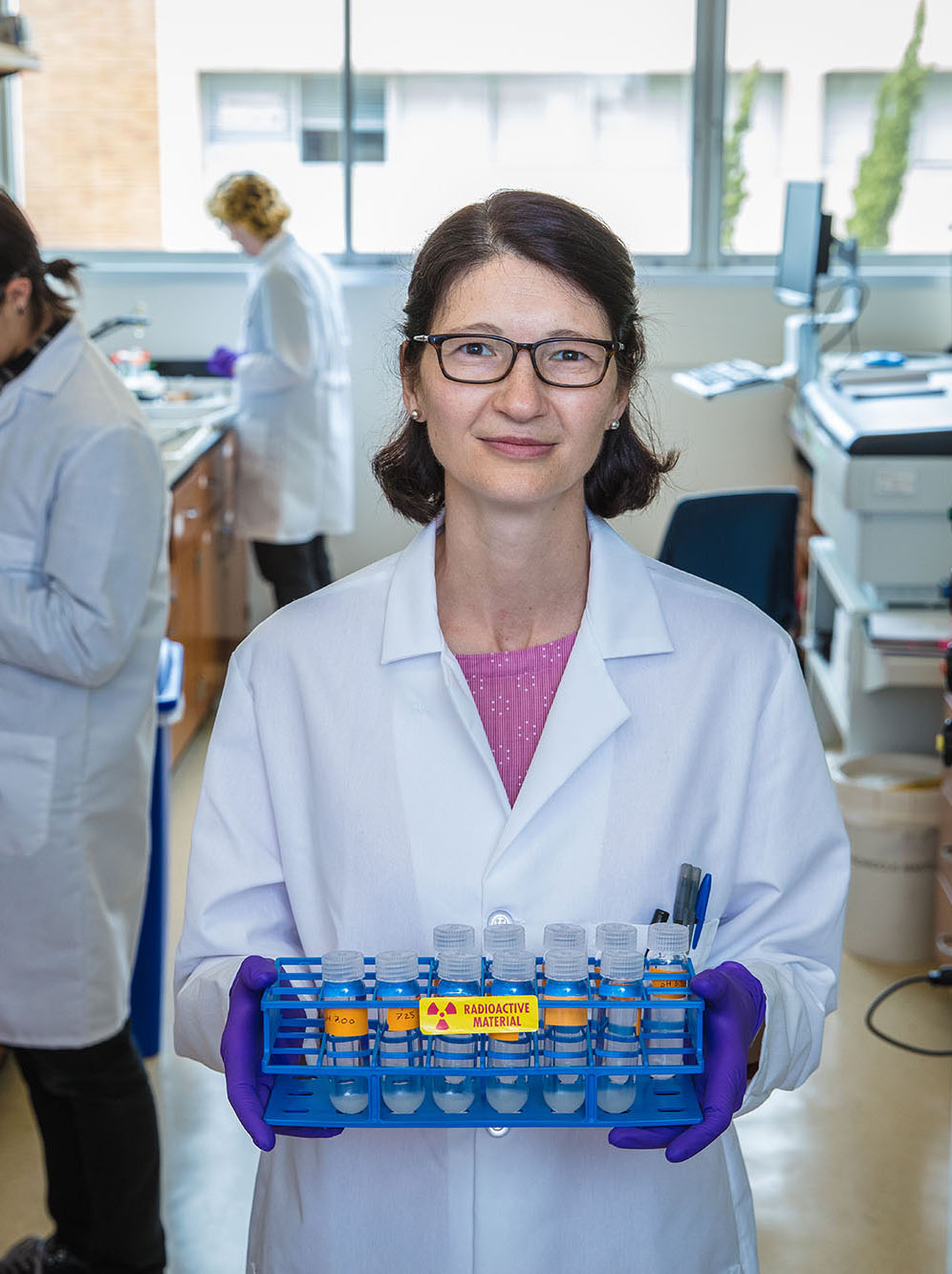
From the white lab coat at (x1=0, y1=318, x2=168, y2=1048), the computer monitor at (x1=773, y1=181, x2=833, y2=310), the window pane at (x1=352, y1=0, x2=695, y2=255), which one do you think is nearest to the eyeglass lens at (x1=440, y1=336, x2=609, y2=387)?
the white lab coat at (x1=0, y1=318, x2=168, y2=1048)

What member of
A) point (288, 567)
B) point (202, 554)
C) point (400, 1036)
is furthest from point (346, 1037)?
point (288, 567)

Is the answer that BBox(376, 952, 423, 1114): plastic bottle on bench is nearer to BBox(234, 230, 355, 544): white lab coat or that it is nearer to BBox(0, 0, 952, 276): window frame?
BBox(234, 230, 355, 544): white lab coat

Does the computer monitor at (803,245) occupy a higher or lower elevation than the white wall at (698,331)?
higher

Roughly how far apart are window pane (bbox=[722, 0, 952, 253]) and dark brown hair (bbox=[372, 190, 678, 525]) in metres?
5.08

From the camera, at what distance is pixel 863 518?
11.3 feet

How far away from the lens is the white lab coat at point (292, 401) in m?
5.02

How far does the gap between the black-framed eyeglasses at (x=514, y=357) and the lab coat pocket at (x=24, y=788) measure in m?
1.03

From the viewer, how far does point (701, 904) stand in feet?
4.04

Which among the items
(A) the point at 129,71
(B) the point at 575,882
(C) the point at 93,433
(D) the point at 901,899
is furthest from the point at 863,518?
(A) the point at 129,71

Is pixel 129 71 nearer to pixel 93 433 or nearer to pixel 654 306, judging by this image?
pixel 654 306

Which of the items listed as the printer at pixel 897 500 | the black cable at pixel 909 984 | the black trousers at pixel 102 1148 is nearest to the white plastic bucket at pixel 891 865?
the black cable at pixel 909 984

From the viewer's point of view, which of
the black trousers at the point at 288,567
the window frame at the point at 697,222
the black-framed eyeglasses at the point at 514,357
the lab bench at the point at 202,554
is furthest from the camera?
the window frame at the point at 697,222

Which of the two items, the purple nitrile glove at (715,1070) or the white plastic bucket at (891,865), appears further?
the white plastic bucket at (891,865)

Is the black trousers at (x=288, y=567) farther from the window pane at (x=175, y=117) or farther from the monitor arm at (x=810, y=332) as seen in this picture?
the monitor arm at (x=810, y=332)
